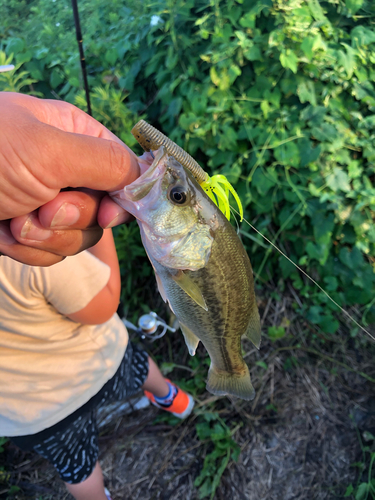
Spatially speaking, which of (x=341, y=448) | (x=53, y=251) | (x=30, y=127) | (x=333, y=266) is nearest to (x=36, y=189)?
(x=30, y=127)

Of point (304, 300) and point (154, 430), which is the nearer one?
point (154, 430)

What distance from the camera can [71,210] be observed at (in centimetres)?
101

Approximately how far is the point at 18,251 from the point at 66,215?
0.74 ft

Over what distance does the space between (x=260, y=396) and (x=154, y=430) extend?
35.7 inches

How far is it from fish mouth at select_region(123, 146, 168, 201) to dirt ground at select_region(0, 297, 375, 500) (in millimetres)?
2072

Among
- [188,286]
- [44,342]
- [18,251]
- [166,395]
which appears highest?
[18,251]

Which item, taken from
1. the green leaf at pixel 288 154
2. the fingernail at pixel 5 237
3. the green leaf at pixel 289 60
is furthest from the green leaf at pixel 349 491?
the green leaf at pixel 289 60

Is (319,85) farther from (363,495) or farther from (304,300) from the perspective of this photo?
(363,495)

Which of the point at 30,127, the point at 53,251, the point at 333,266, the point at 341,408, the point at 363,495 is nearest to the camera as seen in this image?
the point at 30,127

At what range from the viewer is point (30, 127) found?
2.62ft

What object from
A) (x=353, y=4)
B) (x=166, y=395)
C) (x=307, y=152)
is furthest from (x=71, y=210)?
(x=353, y=4)

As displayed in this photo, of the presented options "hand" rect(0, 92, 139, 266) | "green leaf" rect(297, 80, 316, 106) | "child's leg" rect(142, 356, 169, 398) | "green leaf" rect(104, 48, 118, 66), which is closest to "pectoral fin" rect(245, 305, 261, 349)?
"hand" rect(0, 92, 139, 266)

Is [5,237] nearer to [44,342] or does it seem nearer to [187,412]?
[44,342]

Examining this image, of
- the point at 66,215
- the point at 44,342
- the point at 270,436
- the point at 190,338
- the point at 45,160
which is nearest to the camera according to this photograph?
the point at 45,160
